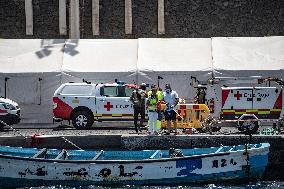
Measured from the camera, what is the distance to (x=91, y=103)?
2478cm

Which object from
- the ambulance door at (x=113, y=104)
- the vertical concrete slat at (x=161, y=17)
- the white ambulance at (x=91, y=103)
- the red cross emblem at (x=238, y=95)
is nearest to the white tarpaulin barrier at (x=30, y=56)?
the white ambulance at (x=91, y=103)

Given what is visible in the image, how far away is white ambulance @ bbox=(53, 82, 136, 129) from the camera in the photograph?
81.0 ft

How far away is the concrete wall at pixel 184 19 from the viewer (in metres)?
33.9

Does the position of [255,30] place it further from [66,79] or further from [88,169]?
[88,169]

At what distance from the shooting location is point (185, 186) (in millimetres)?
18281

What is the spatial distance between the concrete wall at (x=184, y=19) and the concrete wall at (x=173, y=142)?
14.7 metres

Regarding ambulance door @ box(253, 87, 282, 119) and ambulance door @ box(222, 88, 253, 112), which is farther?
ambulance door @ box(253, 87, 282, 119)

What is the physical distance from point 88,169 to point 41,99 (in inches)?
391

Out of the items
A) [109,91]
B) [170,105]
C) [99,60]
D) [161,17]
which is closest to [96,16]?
[161,17]

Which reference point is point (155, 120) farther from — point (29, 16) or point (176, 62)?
point (29, 16)

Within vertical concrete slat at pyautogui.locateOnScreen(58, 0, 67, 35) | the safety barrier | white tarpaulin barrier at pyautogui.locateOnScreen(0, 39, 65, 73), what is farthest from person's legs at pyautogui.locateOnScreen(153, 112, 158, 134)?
vertical concrete slat at pyautogui.locateOnScreen(58, 0, 67, 35)

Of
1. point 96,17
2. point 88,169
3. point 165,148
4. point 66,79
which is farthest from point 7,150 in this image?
point 96,17

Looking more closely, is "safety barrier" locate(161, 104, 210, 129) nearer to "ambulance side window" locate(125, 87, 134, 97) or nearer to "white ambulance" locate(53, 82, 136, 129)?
"white ambulance" locate(53, 82, 136, 129)

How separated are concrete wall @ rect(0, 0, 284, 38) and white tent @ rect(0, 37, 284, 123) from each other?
4.76m
